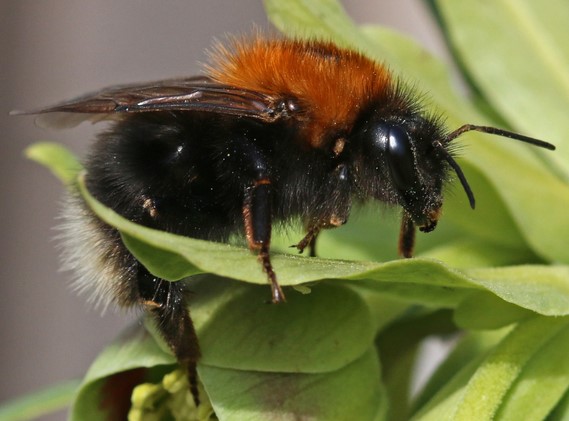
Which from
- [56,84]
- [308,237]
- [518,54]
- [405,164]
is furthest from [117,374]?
[56,84]

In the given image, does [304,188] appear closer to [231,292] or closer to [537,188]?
[231,292]

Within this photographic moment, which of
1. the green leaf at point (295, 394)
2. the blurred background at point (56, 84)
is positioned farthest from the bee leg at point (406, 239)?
the blurred background at point (56, 84)

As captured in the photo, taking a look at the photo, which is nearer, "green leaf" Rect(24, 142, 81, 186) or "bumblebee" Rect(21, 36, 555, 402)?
"bumblebee" Rect(21, 36, 555, 402)

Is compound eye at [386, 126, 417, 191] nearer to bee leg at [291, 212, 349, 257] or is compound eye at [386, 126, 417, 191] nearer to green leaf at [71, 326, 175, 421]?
bee leg at [291, 212, 349, 257]

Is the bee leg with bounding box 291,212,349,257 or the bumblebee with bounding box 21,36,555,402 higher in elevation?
the bumblebee with bounding box 21,36,555,402

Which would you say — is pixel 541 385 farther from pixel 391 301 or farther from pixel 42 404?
pixel 42 404

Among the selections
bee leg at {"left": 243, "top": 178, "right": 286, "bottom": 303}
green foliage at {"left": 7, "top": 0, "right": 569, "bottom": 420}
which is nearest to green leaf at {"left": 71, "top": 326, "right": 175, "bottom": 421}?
green foliage at {"left": 7, "top": 0, "right": 569, "bottom": 420}

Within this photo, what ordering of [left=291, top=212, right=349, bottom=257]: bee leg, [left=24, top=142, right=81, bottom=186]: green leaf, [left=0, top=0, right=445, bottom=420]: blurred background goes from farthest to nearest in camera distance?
1. [left=0, top=0, right=445, bottom=420]: blurred background
2. [left=24, top=142, right=81, bottom=186]: green leaf
3. [left=291, top=212, right=349, bottom=257]: bee leg

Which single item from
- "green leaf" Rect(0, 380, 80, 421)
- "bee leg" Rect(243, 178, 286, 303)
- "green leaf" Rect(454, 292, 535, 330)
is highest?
"bee leg" Rect(243, 178, 286, 303)
